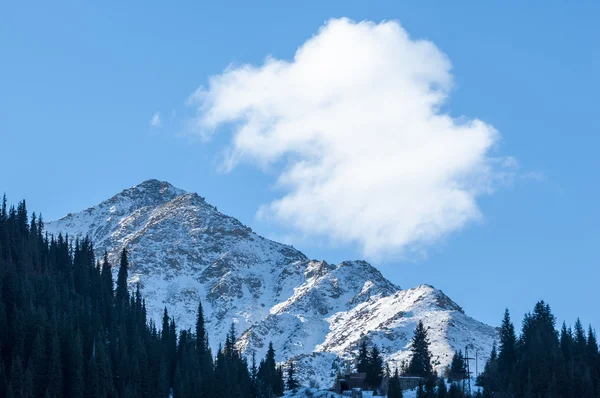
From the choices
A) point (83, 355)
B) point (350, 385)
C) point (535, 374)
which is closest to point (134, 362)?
point (83, 355)

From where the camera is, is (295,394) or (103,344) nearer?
(103,344)

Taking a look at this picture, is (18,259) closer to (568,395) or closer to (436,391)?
(436,391)

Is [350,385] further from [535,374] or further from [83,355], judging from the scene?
[83,355]

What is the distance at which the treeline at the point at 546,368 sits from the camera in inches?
6689

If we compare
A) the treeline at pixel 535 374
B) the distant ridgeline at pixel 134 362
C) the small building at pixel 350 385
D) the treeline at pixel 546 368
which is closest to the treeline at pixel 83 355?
the distant ridgeline at pixel 134 362

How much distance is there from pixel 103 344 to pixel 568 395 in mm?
67752

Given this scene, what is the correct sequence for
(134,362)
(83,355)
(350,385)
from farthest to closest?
(350,385)
(134,362)
(83,355)

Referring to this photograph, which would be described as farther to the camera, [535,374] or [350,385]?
[350,385]

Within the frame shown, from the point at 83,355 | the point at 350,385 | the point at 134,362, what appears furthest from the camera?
the point at 350,385

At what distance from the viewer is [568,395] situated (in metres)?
169

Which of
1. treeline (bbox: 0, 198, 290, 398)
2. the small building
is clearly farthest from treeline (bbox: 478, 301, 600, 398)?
treeline (bbox: 0, 198, 290, 398)

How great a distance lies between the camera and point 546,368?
175m

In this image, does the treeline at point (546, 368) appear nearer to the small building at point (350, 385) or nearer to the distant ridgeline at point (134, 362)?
the distant ridgeline at point (134, 362)

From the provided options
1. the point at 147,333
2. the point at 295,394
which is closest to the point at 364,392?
the point at 295,394
